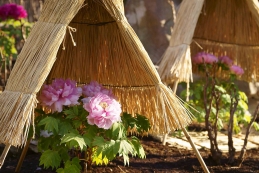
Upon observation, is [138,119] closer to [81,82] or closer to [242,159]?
[81,82]

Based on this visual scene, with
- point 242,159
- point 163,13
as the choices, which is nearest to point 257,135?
point 242,159

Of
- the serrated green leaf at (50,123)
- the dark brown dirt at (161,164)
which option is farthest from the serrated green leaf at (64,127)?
the dark brown dirt at (161,164)

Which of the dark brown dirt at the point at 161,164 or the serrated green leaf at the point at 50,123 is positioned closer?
the serrated green leaf at the point at 50,123

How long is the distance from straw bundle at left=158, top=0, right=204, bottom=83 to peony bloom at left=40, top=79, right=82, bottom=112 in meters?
0.95

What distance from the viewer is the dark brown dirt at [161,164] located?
3588 millimetres

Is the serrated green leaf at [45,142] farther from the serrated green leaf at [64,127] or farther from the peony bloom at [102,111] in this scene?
the peony bloom at [102,111]

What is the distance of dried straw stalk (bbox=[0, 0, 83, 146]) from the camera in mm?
2516

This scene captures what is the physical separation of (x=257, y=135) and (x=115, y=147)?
2.74 metres

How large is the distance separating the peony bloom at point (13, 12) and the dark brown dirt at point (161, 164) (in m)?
1.20

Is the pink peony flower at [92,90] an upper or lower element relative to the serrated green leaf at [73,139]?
upper

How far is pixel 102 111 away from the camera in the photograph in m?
2.72

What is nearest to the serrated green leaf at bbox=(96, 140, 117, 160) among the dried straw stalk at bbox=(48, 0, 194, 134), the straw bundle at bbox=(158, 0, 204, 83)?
the dried straw stalk at bbox=(48, 0, 194, 134)

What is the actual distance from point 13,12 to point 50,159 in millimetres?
2151

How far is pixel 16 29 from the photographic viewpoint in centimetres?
497
